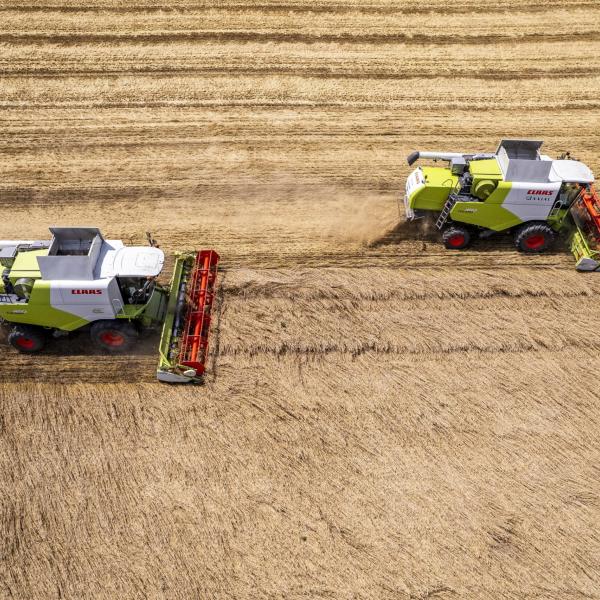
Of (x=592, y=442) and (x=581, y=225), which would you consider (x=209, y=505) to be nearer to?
(x=592, y=442)

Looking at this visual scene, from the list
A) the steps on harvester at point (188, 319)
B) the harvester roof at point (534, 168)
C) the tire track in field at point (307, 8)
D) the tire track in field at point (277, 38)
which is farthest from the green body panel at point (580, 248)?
the tire track in field at point (307, 8)

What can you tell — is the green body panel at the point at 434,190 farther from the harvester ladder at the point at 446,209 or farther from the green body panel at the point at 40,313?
the green body panel at the point at 40,313

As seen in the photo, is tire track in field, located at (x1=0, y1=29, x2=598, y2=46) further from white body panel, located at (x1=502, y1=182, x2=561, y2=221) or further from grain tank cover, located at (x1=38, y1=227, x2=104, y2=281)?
grain tank cover, located at (x1=38, y1=227, x2=104, y2=281)

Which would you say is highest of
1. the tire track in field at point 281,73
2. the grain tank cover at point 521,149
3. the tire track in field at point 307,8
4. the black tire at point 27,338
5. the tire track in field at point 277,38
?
the tire track in field at point 307,8

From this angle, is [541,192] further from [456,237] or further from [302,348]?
[302,348]

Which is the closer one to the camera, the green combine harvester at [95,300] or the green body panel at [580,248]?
the green combine harvester at [95,300]

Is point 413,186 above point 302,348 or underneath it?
above

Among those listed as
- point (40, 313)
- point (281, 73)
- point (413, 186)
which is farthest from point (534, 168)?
point (40, 313)
